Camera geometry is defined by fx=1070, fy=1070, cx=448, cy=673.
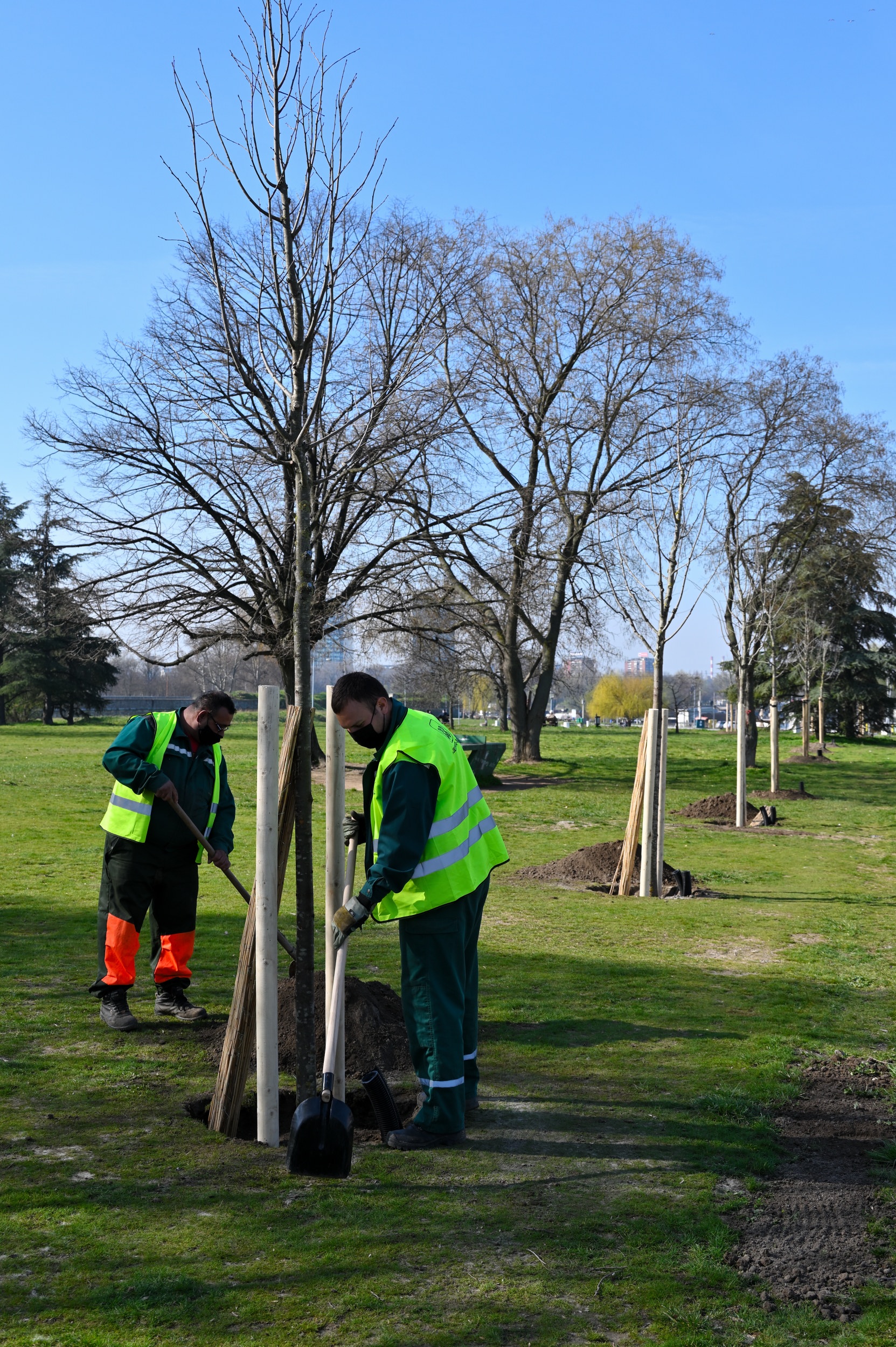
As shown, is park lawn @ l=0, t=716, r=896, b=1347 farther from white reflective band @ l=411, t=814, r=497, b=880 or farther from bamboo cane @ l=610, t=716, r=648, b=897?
bamboo cane @ l=610, t=716, r=648, b=897

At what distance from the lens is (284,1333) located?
2920 millimetres

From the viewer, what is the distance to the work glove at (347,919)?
13.4 ft

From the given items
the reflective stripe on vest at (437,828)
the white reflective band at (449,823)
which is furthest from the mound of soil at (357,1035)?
the white reflective band at (449,823)

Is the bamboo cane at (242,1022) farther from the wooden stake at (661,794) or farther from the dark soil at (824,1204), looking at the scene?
the wooden stake at (661,794)

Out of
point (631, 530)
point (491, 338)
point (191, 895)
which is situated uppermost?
point (491, 338)

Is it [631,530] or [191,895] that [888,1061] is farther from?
[631,530]

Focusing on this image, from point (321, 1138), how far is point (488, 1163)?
28.6 inches

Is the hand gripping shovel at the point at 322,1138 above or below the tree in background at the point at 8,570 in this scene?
below

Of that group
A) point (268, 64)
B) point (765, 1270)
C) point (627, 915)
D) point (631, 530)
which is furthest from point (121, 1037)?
point (631, 530)

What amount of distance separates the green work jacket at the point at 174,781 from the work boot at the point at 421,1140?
210 centimetres

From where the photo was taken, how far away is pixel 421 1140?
14.3 ft

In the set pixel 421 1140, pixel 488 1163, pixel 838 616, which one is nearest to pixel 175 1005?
pixel 421 1140

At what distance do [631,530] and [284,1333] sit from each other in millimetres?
12644

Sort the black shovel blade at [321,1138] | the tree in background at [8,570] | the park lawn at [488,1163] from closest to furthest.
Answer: the park lawn at [488,1163] < the black shovel blade at [321,1138] < the tree in background at [8,570]
